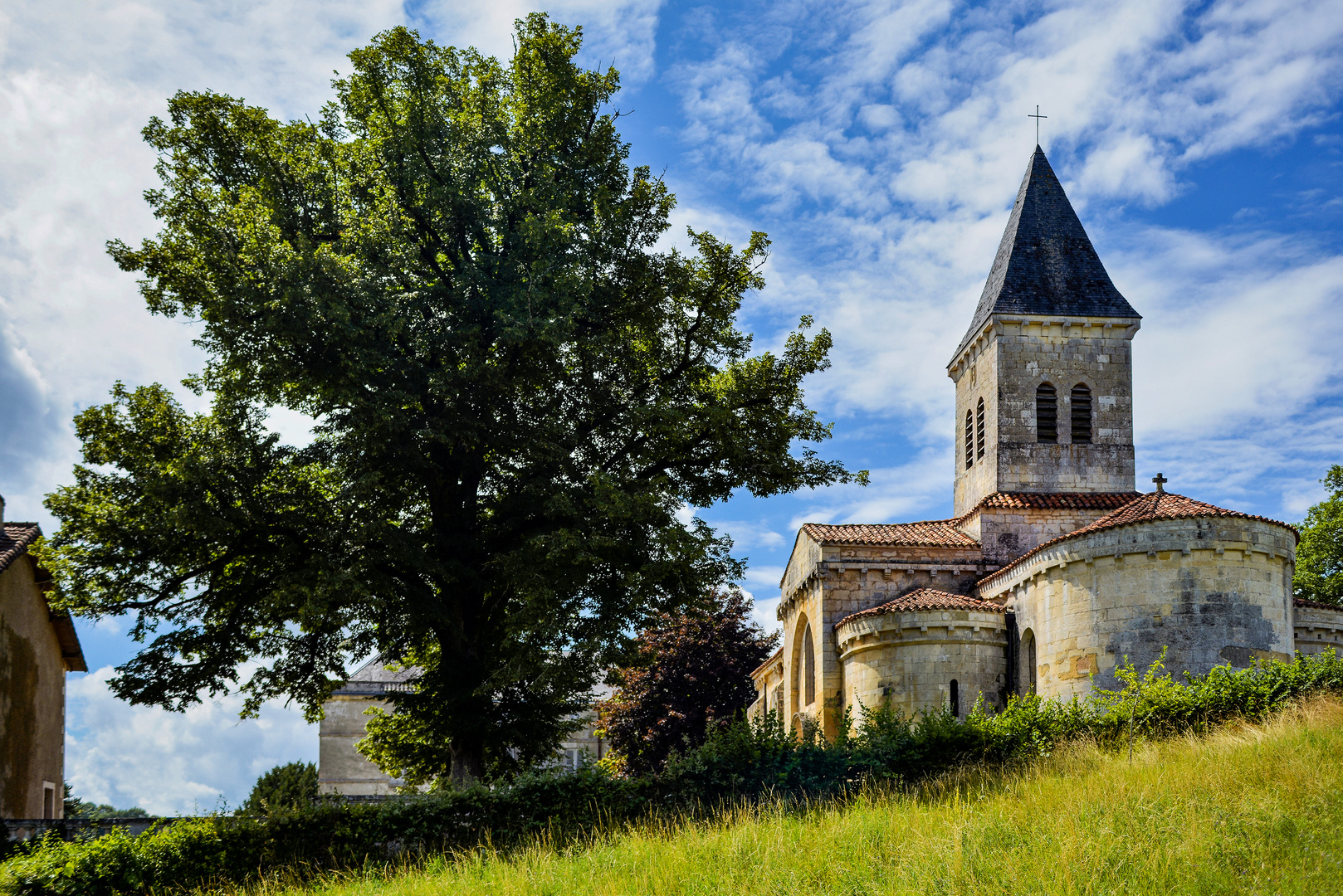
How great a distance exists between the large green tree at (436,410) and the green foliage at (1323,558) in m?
24.6

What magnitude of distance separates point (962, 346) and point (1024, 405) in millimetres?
4044

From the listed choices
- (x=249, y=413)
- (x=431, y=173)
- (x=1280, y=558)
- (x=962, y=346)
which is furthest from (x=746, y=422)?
(x=962, y=346)

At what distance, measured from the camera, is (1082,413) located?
105 feet

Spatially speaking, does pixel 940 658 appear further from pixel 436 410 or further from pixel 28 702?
pixel 28 702

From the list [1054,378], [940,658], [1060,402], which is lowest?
[940,658]

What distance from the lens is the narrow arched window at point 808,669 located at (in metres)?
30.8

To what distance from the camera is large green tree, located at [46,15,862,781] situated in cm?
1859

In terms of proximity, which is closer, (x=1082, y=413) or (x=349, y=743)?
(x=1082, y=413)

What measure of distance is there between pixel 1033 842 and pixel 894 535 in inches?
770

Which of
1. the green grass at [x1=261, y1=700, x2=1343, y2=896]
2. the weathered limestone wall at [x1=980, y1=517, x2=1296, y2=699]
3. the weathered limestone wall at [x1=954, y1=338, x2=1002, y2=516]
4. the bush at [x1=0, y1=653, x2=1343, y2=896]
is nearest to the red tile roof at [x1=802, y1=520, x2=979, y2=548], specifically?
the weathered limestone wall at [x1=954, y1=338, x2=1002, y2=516]

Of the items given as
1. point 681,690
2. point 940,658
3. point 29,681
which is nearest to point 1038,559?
point 940,658

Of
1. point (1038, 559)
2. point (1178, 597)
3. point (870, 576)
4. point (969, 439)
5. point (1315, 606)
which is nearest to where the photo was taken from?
point (1178, 597)

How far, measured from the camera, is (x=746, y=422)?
21203 millimetres

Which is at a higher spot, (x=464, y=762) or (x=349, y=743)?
(x=464, y=762)
